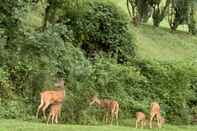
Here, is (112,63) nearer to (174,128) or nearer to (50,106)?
(174,128)

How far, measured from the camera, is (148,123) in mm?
22875

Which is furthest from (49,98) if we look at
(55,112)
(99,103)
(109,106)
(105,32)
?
(105,32)

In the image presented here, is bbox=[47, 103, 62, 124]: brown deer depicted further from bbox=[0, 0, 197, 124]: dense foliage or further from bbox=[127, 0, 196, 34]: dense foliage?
bbox=[127, 0, 196, 34]: dense foliage

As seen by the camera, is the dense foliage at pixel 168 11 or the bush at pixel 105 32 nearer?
the bush at pixel 105 32

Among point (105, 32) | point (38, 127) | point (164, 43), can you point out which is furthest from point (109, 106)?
point (164, 43)

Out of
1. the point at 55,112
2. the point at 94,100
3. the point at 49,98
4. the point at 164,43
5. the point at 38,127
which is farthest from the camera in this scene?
the point at 164,43

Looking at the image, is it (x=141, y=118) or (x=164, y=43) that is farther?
(x=164, y=43)

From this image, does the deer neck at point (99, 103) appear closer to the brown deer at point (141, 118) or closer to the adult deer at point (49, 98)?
the brown deer at point (141, 118)

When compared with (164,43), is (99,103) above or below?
below

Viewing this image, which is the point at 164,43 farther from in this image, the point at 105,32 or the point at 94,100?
the point at 94,100

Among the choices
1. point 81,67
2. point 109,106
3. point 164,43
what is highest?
point 164,43

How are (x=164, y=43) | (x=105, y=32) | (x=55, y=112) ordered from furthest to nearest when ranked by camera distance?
(x=164, y=43) → (x=105, y=32) → (x=55, y=112)

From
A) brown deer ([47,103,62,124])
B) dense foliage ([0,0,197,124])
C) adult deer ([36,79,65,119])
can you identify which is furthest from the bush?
brown deer ([47,103,62,124])

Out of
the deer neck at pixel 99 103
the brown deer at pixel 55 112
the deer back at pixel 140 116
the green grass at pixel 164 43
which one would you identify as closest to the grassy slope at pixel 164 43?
the green grass at pixel 164 43
